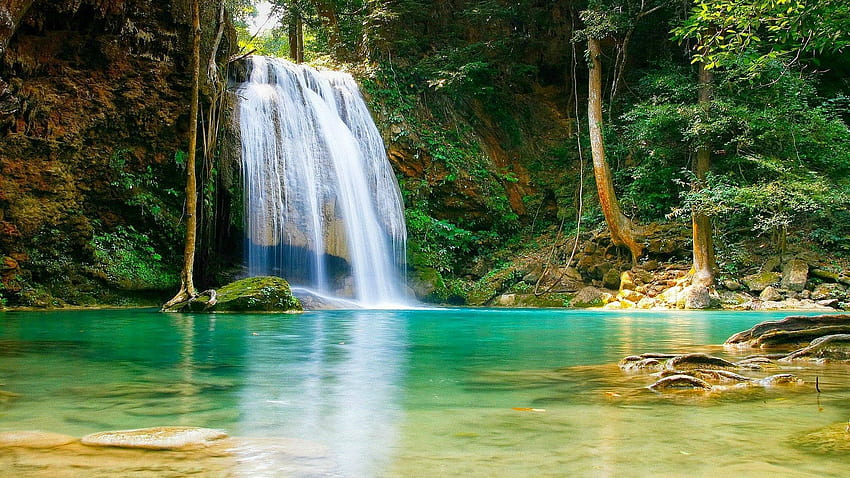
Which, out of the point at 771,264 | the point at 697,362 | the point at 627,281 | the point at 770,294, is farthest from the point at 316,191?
the point at 697,362

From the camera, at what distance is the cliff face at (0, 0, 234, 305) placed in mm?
12609

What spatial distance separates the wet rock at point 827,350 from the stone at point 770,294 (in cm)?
1066

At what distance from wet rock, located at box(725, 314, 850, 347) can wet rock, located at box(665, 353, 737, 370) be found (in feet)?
6.16

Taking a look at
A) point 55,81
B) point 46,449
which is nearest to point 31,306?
point 55,81

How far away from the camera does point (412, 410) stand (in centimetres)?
285

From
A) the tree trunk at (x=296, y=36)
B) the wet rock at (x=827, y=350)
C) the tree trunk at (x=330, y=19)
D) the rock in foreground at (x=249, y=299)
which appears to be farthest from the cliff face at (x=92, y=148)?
the wet rock at (x=827, y=350)

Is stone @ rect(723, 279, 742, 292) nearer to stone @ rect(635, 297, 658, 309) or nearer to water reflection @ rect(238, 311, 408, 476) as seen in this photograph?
stone @ rect(635, 297, 658, 309)

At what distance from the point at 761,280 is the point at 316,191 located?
35.2 feet

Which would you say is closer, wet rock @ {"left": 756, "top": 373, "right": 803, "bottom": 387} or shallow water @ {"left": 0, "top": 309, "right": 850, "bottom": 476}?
shallow water @ {"left": 0, "top": 309, "right": 850, "bottom": 476}

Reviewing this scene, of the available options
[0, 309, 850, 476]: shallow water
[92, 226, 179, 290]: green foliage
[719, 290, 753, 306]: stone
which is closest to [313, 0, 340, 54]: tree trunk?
[92, 226, 179, 290]: green foliage

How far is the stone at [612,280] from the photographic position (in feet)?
54.4

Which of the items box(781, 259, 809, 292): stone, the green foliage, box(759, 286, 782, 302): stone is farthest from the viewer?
box(781, 259, 809, 292): stone

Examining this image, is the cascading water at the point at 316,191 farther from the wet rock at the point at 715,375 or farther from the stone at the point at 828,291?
the wet rock at the point at 715,375

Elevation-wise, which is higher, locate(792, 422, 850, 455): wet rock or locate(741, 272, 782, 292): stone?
locate(741, 272, 782, 292): stone
